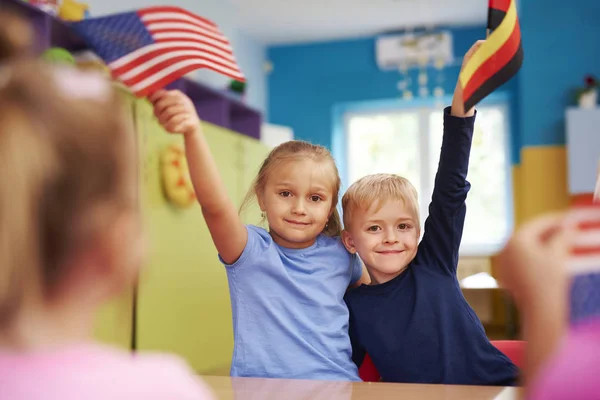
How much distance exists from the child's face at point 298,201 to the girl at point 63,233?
922 millimetres

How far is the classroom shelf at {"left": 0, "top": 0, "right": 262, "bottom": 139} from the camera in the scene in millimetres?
2818

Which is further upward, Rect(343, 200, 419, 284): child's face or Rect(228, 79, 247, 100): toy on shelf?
Rect(228, 79, 247, 100): toy on shelf

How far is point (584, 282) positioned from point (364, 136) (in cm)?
651

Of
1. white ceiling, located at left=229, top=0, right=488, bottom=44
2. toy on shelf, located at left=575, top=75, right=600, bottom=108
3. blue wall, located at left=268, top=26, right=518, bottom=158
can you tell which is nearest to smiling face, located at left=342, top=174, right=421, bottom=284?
toy on shelf, located at left=575, top=75, right=600, bottom=108

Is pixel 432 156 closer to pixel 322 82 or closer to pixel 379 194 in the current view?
pixel 322 82

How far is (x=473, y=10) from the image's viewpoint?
5930 millimetres

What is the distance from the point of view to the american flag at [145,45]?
108 cm

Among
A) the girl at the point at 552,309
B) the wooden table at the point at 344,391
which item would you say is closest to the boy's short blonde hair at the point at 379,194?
the wooden table at the point at 344,391

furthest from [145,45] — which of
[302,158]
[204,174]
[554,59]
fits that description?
[554,59]

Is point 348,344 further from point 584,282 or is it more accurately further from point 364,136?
point 364,136

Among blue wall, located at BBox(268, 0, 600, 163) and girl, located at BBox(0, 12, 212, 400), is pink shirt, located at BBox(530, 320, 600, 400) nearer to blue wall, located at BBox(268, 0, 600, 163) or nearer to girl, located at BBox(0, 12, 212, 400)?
girl, located at BBox(0, 12, 212, 400)

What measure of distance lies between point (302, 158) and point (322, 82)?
5448mm

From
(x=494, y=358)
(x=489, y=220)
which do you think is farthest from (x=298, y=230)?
(x=489, y=220)

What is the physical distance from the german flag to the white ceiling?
510 centimetres
